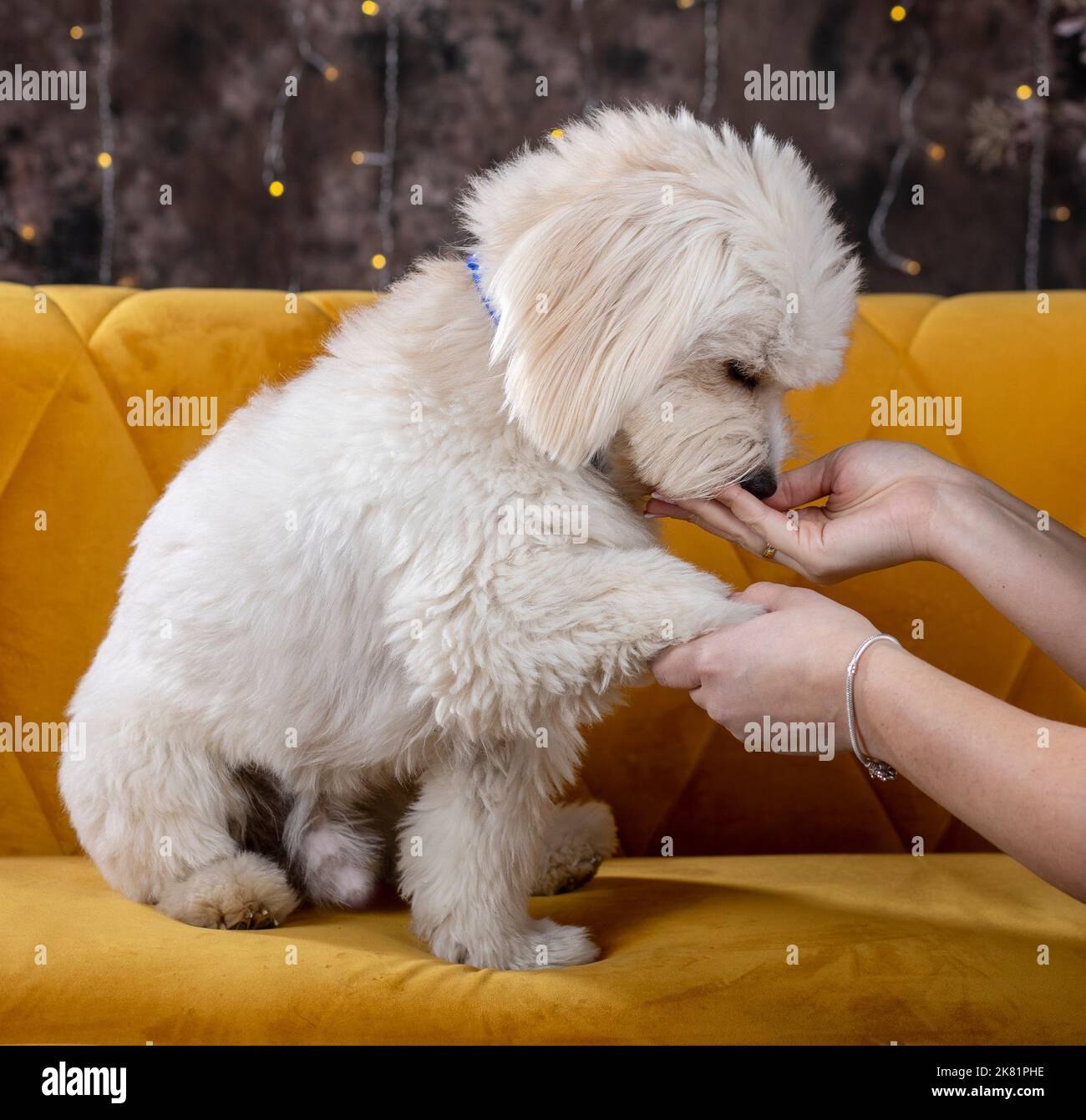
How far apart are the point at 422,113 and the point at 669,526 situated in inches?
56.3

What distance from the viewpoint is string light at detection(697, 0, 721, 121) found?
9.62 feet

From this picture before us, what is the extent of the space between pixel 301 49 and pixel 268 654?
80.2 inches

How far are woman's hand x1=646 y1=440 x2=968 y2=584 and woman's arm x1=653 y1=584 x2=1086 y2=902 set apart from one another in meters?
0.12

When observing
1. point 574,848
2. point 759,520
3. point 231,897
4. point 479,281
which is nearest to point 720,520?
point 759,520

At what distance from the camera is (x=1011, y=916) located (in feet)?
5.58

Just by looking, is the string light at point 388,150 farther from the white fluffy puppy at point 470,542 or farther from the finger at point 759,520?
the finger at point 759,520

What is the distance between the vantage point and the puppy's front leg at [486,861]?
1.48 metres

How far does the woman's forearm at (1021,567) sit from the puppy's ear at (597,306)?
53cm

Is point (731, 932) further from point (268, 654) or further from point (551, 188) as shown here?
point (551, 188)

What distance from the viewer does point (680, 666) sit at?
1.34 m

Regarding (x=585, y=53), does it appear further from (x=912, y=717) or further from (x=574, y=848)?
(x=912, y=717)

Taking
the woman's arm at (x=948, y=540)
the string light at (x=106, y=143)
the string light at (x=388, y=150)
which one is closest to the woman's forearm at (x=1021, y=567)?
the woman's arm at (x=948, y=540)

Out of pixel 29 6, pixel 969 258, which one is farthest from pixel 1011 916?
pixel 29 6

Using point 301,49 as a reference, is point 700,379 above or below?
below
